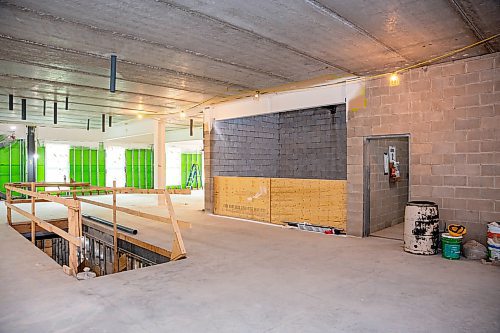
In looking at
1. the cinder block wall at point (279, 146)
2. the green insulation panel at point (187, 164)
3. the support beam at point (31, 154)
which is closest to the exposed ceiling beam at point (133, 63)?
the cinder block wall at point (279, 146)

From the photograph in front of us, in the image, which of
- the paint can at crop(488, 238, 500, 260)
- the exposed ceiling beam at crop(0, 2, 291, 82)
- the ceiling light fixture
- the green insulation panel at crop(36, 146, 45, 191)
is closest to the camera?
the exposed ceiling beam at crop(0, 2, 291, 82)

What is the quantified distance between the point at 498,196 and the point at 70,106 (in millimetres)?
9335

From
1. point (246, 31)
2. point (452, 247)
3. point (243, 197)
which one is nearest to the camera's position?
point (246, 31)

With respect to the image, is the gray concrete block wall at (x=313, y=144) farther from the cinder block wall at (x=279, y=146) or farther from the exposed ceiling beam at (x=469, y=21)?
the exposed ceiling beam at (x=469, y=21)

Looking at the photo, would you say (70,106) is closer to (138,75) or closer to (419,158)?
(138,75)

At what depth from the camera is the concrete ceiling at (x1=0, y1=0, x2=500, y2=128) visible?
11.1ft

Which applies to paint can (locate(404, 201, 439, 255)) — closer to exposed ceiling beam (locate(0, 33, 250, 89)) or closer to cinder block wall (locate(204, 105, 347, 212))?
exposed ceiling beam (locate(0, 33, 250, 89))

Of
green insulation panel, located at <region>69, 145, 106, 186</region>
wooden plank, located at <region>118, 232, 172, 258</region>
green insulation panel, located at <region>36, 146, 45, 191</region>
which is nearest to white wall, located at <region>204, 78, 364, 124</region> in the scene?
wooden plank, located at <region>118, 232, 172, 258</region>

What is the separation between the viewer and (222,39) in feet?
13.9

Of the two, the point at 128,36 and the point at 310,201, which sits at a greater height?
the point at 128,36

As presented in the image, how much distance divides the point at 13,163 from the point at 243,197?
10.4 meters

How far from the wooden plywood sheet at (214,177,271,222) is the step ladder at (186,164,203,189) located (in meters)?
8.67

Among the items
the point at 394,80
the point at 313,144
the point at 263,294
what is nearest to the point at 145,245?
the point at 263,294

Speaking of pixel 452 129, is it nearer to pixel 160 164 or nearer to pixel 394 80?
pixel 394 80
